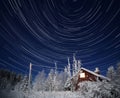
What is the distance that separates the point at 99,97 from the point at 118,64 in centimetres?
3557

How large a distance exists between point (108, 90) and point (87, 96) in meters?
2.88

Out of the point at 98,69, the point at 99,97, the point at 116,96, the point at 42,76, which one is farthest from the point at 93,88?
the point at 42,76

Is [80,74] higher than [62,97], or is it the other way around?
[80,74]

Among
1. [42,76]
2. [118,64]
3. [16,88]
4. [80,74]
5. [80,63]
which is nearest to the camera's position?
[16,88]

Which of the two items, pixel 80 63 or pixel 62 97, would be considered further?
pixel 80 63

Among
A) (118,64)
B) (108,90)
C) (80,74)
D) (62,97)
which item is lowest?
(62,97)

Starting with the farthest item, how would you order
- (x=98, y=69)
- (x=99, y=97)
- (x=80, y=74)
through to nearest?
(x=98, y=69), (x=80, y=74), (x=99, y=97)

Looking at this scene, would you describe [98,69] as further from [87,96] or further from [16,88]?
[16,88]

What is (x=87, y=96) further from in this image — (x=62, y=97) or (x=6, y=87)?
(x=6, y=87)

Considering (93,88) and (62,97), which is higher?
(93,88)

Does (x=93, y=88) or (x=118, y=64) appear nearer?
(x=93, y=88)

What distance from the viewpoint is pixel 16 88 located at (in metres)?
18.5

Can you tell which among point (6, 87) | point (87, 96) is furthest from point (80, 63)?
point (6, 87)

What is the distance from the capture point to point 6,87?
637 inches
